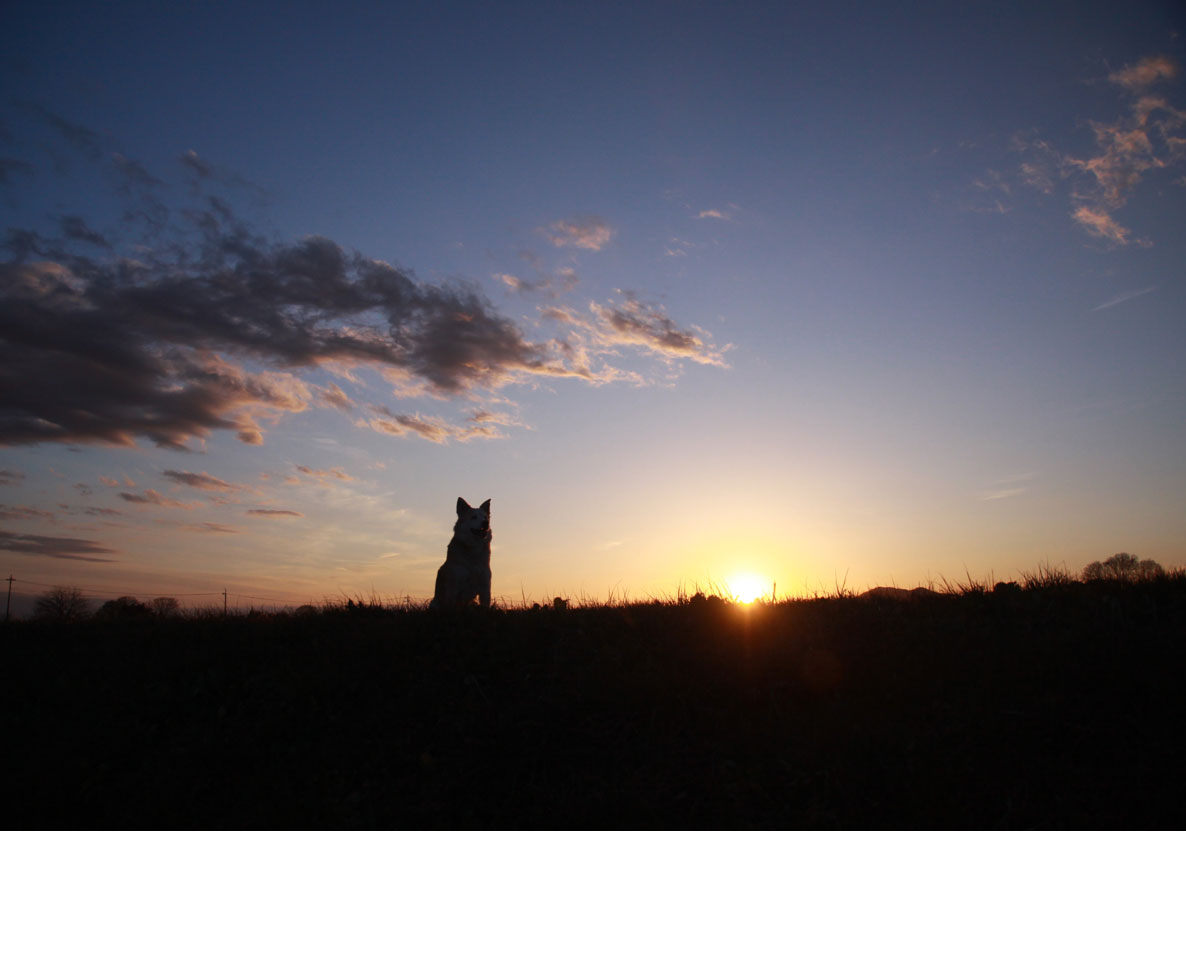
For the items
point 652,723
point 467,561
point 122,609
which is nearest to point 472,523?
point 467,561

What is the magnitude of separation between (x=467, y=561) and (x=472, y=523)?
2.82 feet

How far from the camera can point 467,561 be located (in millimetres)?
14289

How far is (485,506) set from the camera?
1510 cm

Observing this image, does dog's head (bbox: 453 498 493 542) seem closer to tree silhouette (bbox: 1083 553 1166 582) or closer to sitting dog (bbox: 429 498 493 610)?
sitting dog (bbox: 429 498 493 610)

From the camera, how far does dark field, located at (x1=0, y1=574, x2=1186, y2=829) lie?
5117mm

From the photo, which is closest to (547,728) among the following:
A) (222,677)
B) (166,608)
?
(222,677)

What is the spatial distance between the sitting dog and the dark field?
5.08 m

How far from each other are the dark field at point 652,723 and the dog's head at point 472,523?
5631 mm

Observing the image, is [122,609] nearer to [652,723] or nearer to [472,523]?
[472,523]

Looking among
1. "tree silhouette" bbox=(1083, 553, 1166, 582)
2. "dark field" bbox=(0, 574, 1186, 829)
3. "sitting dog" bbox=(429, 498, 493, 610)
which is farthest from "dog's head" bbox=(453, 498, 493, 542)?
"tree silhouette" bbox=(1083, 553, 1166, 582)

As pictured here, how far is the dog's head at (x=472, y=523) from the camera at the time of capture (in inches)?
571

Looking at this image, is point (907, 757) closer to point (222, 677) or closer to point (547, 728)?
point (547, 728)

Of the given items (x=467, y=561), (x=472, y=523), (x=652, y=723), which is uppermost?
(x=472, y=523)

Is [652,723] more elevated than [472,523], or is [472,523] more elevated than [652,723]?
[472,523]
